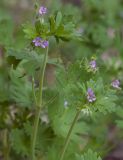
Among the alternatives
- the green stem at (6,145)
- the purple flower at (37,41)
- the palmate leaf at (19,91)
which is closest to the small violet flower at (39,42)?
the purple flower at (37,41)

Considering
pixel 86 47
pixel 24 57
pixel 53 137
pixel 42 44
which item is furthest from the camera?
pixel 86 47

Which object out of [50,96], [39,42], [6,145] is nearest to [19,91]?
[50,96]

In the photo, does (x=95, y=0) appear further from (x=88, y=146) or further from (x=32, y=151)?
(x=32, y=151)

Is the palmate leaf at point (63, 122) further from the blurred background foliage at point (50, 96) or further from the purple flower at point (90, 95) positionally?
the purple flower at point (90, 95)

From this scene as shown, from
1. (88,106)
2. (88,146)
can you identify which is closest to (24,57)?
(88,106)

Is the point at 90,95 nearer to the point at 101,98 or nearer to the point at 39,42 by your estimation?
the point at 101,98

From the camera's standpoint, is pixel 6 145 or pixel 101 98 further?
pixel 6 145

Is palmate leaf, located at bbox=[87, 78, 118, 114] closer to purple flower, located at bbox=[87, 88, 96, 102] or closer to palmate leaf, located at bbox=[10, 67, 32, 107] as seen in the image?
purple flower, located at bbox=[87, 88, 96, 102]

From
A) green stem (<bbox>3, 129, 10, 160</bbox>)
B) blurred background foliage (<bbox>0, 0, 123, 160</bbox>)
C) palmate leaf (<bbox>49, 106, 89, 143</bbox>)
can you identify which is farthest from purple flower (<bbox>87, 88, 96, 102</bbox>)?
green stem (<bbox>3, 129, 10, 160</bbox>)

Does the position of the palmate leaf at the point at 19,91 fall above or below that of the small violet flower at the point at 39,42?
below

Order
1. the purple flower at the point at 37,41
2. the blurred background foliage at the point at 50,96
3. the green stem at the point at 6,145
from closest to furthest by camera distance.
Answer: the purple flower at the point at 37,41, the blurred background foliage at the point at 50,96, the green stem at the point at 6,145

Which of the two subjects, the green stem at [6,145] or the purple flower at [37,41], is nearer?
the purple flower at [37,41]
